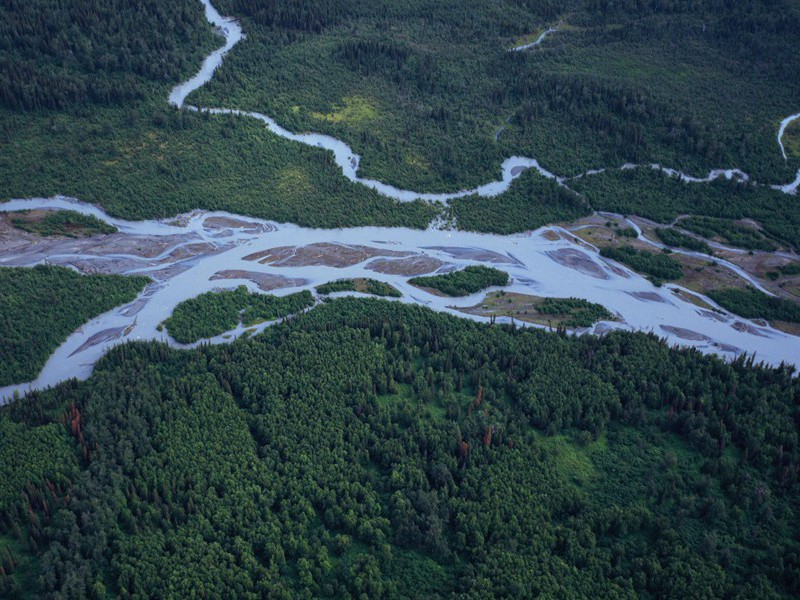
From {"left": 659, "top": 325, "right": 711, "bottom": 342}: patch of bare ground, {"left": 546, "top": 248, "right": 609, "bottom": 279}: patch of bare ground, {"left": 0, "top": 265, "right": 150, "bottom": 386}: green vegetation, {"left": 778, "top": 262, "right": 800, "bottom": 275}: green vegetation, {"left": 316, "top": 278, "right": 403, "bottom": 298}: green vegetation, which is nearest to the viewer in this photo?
{"left": 0, "top": 265, "right": 150, "bottom": 386}: green vegetation

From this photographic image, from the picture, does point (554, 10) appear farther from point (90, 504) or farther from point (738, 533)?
point (90, 504)

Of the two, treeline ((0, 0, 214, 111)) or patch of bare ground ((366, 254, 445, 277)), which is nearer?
patch of bare ground ((366, 254, 445, 277))

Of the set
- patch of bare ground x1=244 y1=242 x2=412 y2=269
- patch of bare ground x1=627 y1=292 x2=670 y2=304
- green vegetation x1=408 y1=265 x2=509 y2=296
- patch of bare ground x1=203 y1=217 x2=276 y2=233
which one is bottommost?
patch of bare ground x1=627 y1=292 x2=670 y2=304

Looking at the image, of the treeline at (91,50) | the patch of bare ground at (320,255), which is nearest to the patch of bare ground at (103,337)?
the patch of bare ground at (320,255)

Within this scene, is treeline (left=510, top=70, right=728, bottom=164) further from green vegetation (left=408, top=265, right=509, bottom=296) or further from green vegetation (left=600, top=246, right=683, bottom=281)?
green vegetation (left=408, top=265, right=509, bottom=296)

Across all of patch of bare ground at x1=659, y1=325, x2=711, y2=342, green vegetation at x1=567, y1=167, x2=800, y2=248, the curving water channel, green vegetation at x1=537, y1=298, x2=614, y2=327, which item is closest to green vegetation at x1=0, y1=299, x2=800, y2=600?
green vegetation at x1=537, y1=298, x2=614, y2=327

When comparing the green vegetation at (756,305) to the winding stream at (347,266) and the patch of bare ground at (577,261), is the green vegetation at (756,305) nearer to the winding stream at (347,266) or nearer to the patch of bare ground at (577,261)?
the winding stream at (347,266)
